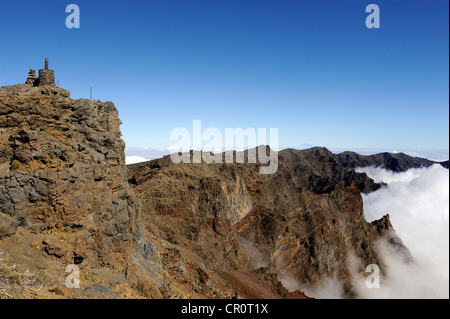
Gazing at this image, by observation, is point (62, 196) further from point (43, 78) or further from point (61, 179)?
point (43, 78)

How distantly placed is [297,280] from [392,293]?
4687 centimetres

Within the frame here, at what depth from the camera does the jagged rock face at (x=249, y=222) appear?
1749 inches

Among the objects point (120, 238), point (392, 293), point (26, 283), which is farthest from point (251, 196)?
point (26, 283)

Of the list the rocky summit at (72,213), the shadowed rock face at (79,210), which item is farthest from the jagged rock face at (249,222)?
the rocky summit at (72,213)

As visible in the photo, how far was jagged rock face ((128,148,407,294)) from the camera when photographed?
146 feet

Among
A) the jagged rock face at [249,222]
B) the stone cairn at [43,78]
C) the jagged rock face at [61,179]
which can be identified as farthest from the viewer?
the jagged rock face at [249,222]

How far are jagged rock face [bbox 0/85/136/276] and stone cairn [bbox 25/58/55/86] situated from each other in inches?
65.0

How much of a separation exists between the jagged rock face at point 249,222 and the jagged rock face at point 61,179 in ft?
62.1

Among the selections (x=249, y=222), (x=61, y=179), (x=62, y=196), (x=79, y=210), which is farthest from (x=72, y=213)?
(x=249, y=222)

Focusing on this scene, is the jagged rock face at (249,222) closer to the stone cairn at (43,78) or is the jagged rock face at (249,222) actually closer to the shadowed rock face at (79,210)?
the shadowed rock face at (79,210)

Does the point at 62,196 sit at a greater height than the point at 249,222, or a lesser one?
greater

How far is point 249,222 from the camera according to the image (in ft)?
208

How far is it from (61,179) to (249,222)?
2026 inches

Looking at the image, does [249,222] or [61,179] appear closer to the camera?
[61,179]
